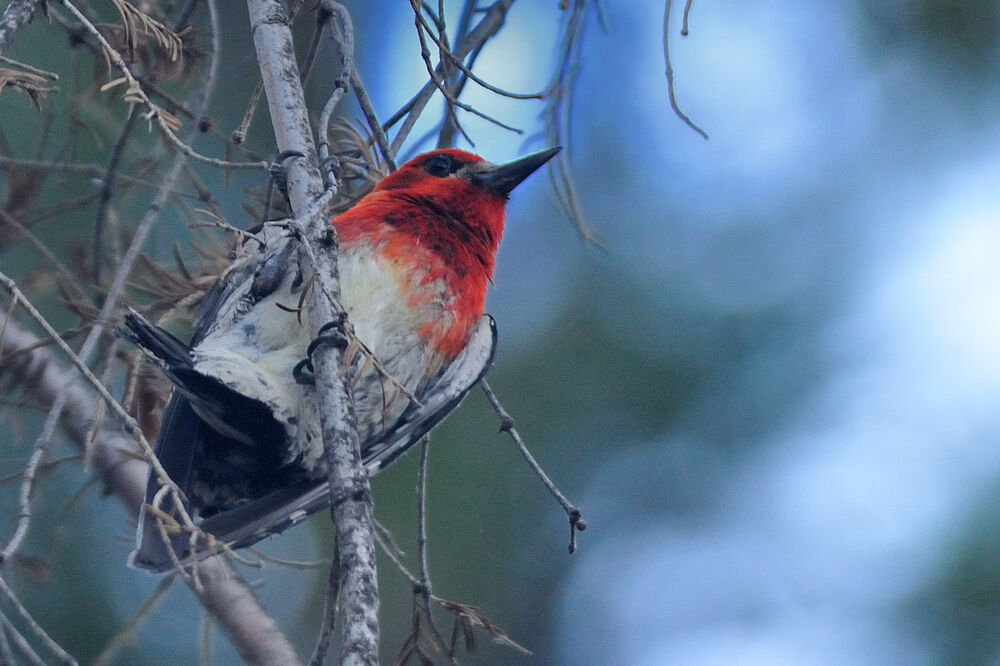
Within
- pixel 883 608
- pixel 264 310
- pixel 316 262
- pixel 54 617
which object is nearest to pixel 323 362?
pixel 316 262

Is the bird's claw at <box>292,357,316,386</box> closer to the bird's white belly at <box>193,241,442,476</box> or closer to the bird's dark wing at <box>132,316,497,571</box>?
the bird's white belly at <box>193,241,442,476</box>

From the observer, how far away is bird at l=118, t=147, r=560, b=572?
2.43 metres

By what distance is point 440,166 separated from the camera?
3.25m

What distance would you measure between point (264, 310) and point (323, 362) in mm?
944

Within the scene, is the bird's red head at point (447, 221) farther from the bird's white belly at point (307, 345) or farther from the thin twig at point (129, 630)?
the thin twig at point (129, 630)

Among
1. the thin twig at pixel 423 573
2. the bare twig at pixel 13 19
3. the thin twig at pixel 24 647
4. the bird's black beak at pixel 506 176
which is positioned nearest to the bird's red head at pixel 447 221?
the bird's black beak at pixel 506 176

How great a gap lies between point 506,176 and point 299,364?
1000mm

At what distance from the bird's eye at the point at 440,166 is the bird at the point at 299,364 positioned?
20 centimetres

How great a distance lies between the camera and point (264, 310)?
8.62 feet

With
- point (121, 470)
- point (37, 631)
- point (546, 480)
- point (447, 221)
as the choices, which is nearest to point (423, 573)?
point (546, 480)

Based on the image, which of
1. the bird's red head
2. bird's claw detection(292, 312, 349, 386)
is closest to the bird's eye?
the bird's red head

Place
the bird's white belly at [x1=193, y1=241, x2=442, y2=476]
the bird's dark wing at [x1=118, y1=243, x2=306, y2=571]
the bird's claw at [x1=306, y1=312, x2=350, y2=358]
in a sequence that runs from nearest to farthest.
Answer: the bird's claw at [x1=306, y1=312, x2=350, y2=358]
the bird's dark wing at [x1=118, y1=243, x2=306, y2=571]
the bird's white belly at [x1=193, y1=241, x2=442, y2=476]

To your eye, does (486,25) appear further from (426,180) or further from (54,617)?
(54,617)

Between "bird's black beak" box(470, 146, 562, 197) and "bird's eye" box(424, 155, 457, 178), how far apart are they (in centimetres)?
10
